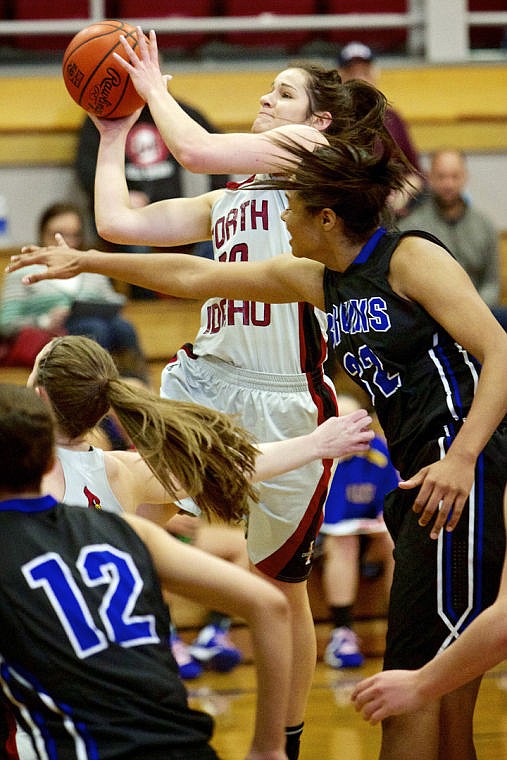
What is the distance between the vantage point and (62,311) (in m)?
6.56

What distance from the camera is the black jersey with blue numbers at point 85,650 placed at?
212cm

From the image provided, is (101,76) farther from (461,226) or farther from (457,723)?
(461,226)

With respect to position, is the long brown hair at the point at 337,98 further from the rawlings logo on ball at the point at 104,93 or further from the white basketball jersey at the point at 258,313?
the rawlings logo on ball at the point at 104,93

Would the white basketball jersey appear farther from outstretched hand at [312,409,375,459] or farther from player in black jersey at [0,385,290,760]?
player in black jersey at [0,385,290,760]

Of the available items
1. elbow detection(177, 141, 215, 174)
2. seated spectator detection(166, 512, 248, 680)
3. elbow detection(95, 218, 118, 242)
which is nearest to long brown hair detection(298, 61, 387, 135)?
elbow detection(177, 141, 215, 174)

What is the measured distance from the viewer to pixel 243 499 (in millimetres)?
2906

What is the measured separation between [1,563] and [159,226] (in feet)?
5.78

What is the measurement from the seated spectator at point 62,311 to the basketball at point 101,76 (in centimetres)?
266

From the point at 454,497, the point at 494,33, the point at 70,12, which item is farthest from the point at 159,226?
the point at 494,33

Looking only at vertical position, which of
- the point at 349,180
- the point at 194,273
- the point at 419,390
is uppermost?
the point at 349,180

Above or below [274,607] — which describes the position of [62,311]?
below

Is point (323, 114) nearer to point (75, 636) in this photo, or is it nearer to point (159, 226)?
point (159, 226)

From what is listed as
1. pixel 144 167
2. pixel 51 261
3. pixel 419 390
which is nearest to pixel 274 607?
pixel 419 390

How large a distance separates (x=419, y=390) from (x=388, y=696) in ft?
2.60
